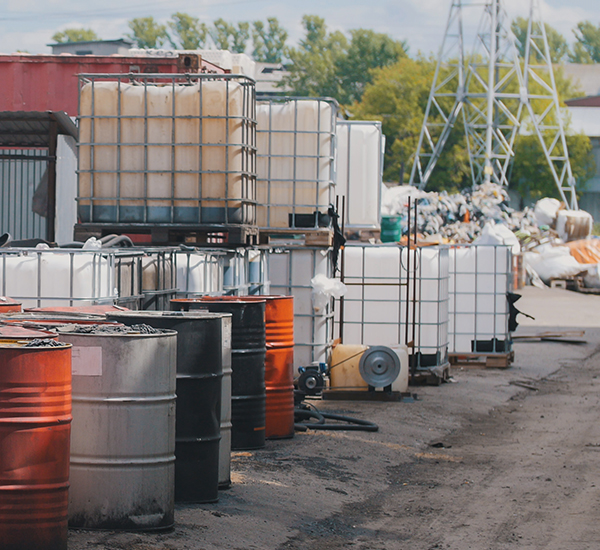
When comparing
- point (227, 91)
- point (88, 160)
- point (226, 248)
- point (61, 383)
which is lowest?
point (61, 383)

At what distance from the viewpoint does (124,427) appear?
19.0 feet

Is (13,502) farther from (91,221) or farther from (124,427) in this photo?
(91,221)

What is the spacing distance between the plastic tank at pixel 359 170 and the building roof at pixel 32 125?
12.3ft

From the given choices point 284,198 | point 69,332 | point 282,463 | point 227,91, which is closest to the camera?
point 69,332

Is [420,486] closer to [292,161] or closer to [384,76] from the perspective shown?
[292,161]

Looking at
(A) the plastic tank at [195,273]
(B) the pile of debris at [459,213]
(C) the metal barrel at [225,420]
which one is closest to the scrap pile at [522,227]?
(B) the pile of debris at [459,213]

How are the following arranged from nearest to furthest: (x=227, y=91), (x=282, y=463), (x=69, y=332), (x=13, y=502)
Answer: (x=13, y=502) → (x=69, y=332) → (x=282, y=463) → (x=227, y=91)

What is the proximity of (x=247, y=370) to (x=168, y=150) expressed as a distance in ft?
10.5

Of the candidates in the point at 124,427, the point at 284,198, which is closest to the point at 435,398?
the point at 284,198

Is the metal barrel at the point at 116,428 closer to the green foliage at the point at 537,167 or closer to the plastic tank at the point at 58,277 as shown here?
the plastic tank at the point at 58,277

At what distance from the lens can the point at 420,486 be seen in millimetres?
8414

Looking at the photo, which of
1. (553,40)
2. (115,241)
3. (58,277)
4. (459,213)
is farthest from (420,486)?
(553,40)

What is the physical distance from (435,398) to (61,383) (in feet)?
27.8

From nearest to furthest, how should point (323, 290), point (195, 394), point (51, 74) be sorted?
point (195, 394), point (323, 290), point (51, 74)
